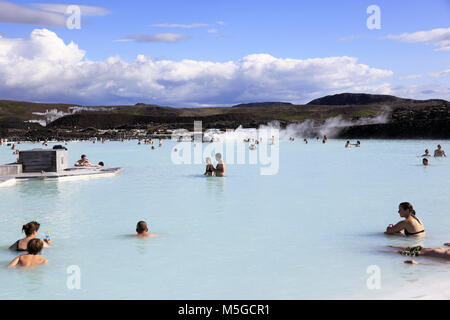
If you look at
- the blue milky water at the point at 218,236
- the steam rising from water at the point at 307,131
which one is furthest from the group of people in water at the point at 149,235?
the steam rising from water at the point at 307,131

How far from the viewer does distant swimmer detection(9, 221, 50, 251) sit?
9266 millimetres

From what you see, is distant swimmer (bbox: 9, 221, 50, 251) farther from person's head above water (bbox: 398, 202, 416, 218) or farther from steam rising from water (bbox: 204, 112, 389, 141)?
steam rising from water (bbox: 204, 112, 389, 141)

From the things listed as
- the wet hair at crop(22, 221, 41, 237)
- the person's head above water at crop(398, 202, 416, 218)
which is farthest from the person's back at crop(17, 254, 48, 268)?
the person's head above water at crop(398, 202, 416, 218)

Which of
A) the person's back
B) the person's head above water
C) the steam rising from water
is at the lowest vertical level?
the person's back

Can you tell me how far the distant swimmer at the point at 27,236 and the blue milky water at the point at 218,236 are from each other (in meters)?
0.17

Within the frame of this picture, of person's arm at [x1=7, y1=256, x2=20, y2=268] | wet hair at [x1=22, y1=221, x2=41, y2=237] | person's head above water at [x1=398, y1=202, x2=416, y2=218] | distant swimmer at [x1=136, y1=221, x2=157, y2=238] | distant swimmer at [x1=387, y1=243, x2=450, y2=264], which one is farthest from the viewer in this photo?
distant swimmer at [x1=136, y1=221, x2=157, y2=238]

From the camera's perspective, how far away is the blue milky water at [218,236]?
7969mm

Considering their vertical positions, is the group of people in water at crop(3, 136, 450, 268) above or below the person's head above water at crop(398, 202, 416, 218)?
below

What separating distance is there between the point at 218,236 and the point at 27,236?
165 inches

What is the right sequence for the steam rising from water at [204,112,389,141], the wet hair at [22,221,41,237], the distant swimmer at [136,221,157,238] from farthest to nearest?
1. the steam rising from water at [204,112,389,141]
2. the distant swimmer at [136,221,157,238]
3. the wet hair at [22,221,41,237]

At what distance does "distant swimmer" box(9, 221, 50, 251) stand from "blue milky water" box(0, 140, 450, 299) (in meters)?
0.17

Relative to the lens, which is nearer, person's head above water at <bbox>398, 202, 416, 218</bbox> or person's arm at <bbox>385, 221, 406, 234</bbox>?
person's head above water at <bbox>398, 202, 416, 218</bbox>

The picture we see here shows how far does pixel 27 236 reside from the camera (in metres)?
9.46

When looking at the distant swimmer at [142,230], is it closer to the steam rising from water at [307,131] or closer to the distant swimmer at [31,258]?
the distant swimmer at [31,258]
